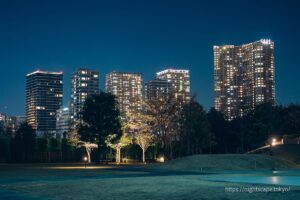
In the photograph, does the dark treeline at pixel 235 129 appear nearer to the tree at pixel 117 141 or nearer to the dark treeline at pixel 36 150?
the tree at pixel 117 141

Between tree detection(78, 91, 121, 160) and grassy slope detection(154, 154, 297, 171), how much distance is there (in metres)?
25.0

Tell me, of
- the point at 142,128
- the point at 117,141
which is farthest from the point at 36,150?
the point at 142,128

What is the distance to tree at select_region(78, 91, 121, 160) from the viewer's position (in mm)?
78875

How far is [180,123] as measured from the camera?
8131 cm

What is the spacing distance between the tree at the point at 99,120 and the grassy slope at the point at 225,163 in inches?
983

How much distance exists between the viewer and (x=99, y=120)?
7881 centimetres

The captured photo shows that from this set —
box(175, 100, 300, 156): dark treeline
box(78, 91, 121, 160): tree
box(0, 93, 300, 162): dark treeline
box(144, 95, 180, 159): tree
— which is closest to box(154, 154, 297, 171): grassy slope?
box(144, 95, 180, 159): tree

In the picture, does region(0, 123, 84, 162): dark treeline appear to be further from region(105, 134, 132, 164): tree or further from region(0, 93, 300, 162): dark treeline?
region(105, 134, 132, 164): tree

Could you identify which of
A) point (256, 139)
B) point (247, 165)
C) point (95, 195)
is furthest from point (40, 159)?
point (95, 195)

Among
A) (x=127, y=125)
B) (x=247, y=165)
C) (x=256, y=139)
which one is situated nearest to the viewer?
(x=247, y=165)

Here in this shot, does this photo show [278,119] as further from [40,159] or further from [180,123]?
[40,159]

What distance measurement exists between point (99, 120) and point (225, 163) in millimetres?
31495

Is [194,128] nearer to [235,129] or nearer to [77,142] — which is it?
[235,129]

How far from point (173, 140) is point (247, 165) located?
111ft
